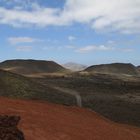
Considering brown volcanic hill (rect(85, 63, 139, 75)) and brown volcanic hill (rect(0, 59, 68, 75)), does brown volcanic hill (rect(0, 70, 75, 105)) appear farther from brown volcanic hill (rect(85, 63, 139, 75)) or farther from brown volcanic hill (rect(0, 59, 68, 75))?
brown volcanic hill (rect(85, 63, 139, 75))

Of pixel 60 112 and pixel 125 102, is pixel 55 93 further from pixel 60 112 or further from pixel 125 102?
pixel 60 112

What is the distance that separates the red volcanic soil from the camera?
15134 millimetres

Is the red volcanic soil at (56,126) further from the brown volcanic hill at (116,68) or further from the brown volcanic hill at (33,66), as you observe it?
the brown volcanic hill at (116,68)

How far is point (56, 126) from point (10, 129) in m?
3.13

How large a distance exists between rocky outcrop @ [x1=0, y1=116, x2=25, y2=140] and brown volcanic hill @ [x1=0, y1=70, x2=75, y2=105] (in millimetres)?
20534

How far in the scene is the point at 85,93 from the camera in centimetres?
4328

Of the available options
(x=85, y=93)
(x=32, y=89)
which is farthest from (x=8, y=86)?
(x=85, y=93)

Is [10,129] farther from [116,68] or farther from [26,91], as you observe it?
[116,68]

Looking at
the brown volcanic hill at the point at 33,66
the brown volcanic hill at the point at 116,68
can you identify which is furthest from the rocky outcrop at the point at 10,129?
the brown volcanic hill at the point at 116,68

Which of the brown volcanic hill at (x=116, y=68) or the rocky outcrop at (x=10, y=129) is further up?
the brown volcanic hill at (x=116, y=68)

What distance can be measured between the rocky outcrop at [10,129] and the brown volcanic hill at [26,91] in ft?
67.4

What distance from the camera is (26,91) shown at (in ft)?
125

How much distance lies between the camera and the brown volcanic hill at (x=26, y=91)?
36406 millimetres

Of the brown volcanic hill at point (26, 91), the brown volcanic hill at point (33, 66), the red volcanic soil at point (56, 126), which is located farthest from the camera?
the brown volcanic hill at point (33, 66)
